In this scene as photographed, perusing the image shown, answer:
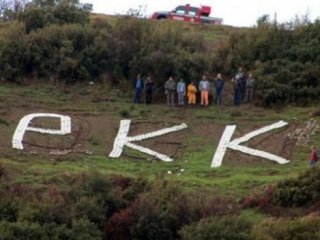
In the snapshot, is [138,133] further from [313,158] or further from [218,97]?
[313,158]

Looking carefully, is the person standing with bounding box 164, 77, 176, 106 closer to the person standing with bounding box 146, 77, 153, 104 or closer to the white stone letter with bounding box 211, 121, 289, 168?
the person standing with bounding box 146, 77, 153, 104

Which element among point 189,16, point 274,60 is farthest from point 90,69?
point 189,16

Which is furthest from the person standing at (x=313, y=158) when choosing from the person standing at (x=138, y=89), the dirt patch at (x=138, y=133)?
the person standing at (x=138, y=89)

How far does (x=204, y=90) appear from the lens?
155ft

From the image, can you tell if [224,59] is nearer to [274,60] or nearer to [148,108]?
[274,60]

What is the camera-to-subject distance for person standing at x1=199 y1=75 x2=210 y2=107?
47094 millimetres

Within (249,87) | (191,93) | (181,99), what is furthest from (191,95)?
(249,87)

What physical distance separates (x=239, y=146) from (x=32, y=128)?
8295 mm

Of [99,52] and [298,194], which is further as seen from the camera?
[99,52]

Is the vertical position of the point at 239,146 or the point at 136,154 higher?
the point at 239,146

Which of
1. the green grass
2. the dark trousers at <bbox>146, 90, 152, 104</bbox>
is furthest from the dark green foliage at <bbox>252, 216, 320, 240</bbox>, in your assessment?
the dark trousers at <bbox>146, 90, 152, 104</bbox>

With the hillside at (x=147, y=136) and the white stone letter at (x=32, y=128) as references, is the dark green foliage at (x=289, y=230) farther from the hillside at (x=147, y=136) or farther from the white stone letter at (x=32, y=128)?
the white stone letter at (x=32, y=128)

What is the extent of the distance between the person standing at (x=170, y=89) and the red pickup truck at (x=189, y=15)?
18119 millimetres

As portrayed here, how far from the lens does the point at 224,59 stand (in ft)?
170
